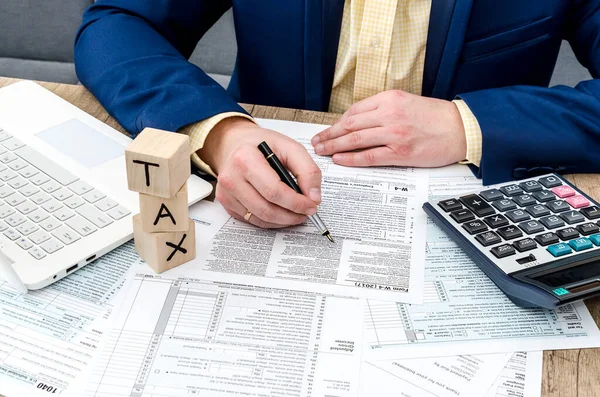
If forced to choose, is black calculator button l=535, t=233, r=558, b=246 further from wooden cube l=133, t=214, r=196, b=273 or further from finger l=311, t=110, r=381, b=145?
wooden cube l=133, t=214, r=196, b=273

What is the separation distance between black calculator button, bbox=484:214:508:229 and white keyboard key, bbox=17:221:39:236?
0.54 metres

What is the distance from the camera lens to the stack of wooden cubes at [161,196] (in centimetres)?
64

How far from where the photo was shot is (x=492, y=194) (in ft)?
2.73

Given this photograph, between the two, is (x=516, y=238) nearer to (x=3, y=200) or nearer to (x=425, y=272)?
(x=425, y=272)

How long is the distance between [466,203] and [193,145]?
1.26 feet

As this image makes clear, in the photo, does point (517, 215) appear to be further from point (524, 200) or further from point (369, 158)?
point (369, 158)

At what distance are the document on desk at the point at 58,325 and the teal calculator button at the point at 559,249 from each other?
1.55 feet

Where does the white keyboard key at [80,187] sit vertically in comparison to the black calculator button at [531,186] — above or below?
below

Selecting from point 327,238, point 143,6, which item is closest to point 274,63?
point 143,6

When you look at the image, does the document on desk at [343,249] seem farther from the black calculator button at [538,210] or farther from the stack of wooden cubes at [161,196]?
the black calculator button at [538,210]

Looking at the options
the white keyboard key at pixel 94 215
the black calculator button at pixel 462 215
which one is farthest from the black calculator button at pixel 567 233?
the white keyboard key at pixel 94 215

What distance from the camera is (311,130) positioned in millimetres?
1011

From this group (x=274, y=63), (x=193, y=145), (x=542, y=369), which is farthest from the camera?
(x=274, y=63)

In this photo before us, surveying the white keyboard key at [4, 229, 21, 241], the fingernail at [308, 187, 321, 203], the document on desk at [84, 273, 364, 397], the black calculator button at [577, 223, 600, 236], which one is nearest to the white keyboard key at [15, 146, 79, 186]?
the white keyboard key at [4, 229, 21, 241]
